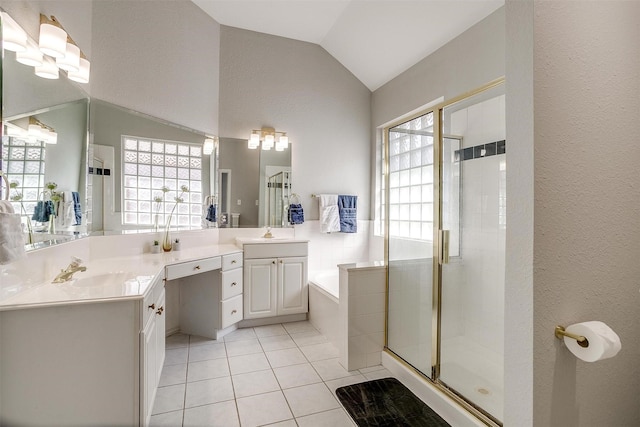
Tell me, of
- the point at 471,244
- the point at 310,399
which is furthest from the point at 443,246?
the point at 310,399

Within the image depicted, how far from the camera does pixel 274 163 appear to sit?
143 inches

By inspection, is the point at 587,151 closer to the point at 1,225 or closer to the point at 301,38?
the point at 1,225

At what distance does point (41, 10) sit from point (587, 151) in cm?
259

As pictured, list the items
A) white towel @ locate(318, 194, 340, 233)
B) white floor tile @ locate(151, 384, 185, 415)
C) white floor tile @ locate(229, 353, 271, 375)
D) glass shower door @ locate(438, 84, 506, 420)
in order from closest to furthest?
white floor tile @ locate(151, 384, 185, 415), glass shower door @ locate(438, 84, 506, 420), white floor tile @ locate(229, 353, 271, 375), white towel @ locate(318, 194, 340, 233)

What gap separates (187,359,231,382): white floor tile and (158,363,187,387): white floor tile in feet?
0.11

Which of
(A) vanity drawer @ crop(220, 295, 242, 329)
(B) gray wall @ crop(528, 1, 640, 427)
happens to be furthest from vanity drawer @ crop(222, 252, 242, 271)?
(B) gray wall @ crop(528, 1, 640, 427)

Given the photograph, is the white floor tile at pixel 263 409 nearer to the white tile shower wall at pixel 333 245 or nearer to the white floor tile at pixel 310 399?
the white floor tile at pixel 310 399

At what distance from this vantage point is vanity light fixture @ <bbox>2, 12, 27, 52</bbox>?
134 centimetres

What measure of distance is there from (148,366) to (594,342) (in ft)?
6.18

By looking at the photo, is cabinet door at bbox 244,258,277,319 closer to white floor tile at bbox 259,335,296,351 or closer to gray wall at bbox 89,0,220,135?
white floor tile at bbox 259,335,296,351

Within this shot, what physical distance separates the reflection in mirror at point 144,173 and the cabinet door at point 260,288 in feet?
2.43

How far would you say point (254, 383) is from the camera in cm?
216

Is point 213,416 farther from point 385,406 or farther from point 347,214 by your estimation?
point 347,214

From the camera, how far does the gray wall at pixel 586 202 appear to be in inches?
35.0
